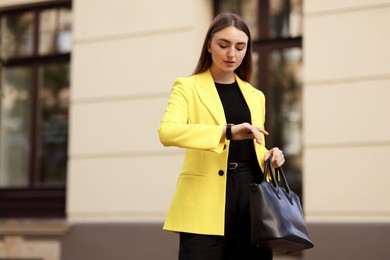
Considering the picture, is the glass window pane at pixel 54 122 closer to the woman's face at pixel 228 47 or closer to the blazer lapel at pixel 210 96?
the blazer lapel at pixel 210 96

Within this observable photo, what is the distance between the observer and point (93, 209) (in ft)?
24.4

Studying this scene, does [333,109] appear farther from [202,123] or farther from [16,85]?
[16,85]

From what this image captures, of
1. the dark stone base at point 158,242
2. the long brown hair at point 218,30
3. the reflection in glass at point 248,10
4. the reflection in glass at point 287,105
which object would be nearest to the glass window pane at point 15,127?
the dark stone base at point 158,242

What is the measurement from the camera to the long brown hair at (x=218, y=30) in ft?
11.1

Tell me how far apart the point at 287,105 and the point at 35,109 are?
2.82 metres

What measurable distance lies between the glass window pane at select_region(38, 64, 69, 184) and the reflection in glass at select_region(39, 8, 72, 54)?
199mm

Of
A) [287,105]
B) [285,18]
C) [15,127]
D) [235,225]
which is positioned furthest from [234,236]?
[15,127]

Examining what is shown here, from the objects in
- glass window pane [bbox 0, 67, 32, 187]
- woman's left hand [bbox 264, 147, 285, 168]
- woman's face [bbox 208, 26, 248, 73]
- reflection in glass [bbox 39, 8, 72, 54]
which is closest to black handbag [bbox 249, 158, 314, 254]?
woman's left hand [bbox 264, 147, 285, 168]

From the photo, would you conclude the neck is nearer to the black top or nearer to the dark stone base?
the black top

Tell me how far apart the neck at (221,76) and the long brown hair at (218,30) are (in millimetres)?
44

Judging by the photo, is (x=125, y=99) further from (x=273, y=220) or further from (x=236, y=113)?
(x=273, y=220)

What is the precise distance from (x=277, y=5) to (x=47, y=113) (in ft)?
9.34

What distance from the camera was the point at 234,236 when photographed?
3389 mm

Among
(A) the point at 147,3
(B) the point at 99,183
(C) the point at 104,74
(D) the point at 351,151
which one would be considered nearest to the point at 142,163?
(B) the point at 99,183
